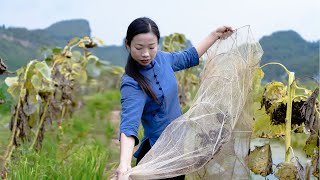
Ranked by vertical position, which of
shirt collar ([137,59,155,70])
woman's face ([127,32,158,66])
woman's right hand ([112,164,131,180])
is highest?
woman's face ([127,32,158,66])

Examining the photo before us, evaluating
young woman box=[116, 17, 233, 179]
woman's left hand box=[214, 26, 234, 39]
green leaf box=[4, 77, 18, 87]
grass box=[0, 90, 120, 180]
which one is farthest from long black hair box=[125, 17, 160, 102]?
green leaf box=[4, 77, 18, 87]

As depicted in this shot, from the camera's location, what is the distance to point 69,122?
5605mm

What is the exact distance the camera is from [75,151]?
4035mm

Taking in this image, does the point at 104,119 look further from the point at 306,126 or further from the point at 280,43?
the point at 280,43

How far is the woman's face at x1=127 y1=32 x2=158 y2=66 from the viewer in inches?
78.7

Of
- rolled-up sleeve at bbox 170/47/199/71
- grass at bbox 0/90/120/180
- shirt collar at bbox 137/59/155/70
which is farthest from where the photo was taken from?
grass at bbox 0/90/120/180

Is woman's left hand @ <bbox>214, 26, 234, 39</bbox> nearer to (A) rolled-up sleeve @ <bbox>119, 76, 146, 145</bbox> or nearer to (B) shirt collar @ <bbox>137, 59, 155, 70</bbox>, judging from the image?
(B) shirt collar @ <bbox>137, 59, 155, 70</bbox>

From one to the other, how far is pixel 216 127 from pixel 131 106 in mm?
330

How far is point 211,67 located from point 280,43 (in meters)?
29.8

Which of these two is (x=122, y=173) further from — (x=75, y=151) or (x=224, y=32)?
(x=75, y=151)

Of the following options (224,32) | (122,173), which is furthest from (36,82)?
(122,173)

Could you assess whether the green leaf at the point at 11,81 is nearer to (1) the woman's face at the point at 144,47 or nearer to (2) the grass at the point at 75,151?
(2) the grass at the point at 75,151

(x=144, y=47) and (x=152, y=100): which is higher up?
(x=144, y=47)

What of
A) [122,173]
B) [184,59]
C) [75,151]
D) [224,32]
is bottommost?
[75,151]
